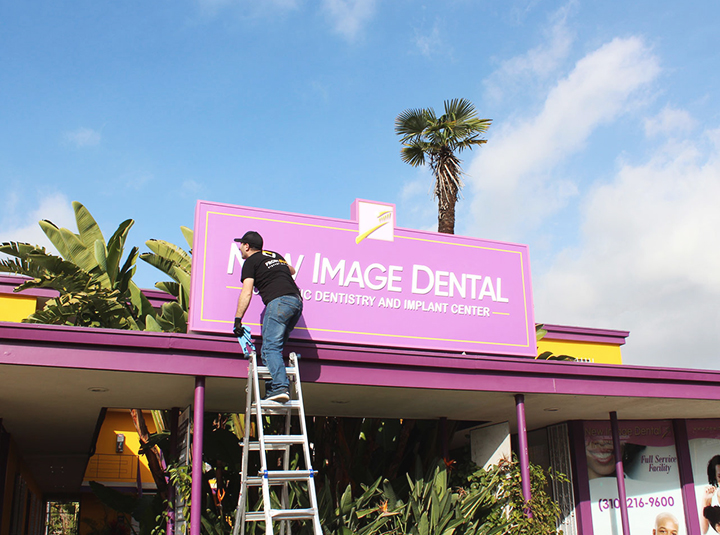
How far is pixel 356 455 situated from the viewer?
36.2 ft

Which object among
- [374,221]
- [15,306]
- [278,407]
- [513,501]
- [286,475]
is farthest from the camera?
[15,306]

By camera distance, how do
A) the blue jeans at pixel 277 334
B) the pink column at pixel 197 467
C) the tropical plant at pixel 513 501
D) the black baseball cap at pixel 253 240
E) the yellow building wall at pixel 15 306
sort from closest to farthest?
1. the blue jeans at pixel 277 334
2. the pink column at pixel 197 467
3. the black baseball cap at pixel 253 240
4. the tropical plant at pixel 513 501
5. the yellow building wall at pixel 15 306

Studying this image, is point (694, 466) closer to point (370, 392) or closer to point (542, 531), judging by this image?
point (542, 531)

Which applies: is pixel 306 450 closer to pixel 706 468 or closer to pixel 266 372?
pixel 266 372

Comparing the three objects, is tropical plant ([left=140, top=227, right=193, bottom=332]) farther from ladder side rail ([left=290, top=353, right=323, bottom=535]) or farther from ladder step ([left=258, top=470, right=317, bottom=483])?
ladder step ([left=258, top=470, right=317, bottom=483])

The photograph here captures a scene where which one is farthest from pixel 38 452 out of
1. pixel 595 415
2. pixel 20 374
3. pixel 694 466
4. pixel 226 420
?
pixel 694 466

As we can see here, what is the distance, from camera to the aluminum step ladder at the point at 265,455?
553 cm

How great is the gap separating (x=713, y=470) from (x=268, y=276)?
9.42 meters

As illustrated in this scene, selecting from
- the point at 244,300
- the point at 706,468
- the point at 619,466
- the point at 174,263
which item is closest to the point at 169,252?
the point at 174,263

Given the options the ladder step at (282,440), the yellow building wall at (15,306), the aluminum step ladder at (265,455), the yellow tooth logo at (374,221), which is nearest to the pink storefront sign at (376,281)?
the yellow tooth logo at (374,221)

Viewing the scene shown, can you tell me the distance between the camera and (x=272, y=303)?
6.89 m

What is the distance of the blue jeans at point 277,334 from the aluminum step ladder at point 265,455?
0.15 metres

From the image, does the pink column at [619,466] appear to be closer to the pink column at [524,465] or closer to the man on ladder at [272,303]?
the pink column at [524,465]

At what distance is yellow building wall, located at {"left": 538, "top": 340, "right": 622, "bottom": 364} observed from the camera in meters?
19.0
